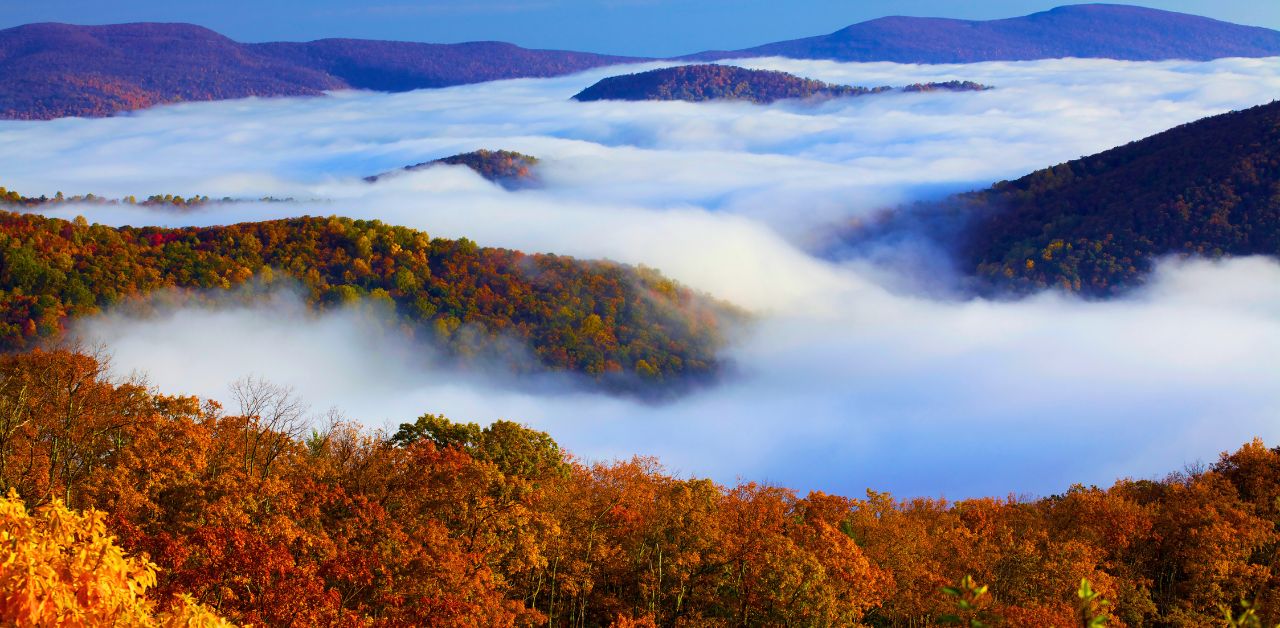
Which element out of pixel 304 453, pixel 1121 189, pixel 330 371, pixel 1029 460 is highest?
pixel 1121 189

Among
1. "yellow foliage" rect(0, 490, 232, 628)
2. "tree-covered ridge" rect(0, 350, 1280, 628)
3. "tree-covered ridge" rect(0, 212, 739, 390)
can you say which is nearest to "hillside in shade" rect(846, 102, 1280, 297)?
"tree-covered ridge" rect(0, 212, 739, 390)

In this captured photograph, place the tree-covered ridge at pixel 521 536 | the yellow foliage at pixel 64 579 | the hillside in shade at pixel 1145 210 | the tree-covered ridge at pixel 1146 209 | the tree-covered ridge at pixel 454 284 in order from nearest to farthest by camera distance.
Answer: the yellow foliage at pixel 64 579, the tree-covered ridge at pixel 521 536, the tree-covered ridge at pixel 454 284, the tree-covered ridge at pixel 1146 209, the hillside in shade at pixel 1145 210

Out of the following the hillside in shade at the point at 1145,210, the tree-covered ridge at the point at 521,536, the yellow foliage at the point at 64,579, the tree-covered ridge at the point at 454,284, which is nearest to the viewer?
the yellow foliage at the point at 64,579

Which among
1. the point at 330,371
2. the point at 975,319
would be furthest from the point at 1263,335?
the point at 330,371

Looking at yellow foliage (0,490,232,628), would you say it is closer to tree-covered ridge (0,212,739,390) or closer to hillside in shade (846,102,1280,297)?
tree-covered ridge (0,212,739,390)

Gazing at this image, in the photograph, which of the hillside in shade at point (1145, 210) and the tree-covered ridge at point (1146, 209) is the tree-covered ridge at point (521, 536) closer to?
the tree-covered ridge at point (1146, 209)

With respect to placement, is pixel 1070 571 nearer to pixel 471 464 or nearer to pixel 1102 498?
pixel 1102 498

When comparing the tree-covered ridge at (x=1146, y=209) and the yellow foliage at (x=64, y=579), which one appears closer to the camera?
the yellow foliage at (x=64, y=579)

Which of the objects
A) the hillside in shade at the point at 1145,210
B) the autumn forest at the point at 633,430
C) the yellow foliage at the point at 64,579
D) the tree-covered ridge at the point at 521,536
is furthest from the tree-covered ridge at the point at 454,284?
the yellow foliage at the point at 64,579
